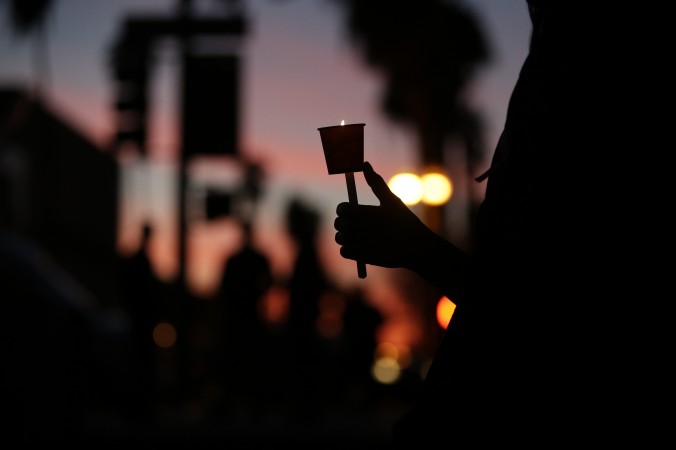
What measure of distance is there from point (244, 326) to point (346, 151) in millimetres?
9319

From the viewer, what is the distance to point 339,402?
13.4 m

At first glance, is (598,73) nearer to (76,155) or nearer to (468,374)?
(468,374)

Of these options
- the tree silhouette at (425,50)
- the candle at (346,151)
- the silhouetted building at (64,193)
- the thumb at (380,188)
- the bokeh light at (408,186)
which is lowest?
the thumb at (380,188)

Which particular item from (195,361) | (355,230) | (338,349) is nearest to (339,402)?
(338,349)

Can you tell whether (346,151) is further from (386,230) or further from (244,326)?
(244,326)

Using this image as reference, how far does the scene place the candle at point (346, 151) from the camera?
6.31ft

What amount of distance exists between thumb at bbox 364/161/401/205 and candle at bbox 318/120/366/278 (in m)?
0.08

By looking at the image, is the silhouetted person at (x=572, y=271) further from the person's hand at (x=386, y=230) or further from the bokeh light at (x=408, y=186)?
the bokeh light at (x=408, y=186)

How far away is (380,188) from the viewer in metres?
1.79

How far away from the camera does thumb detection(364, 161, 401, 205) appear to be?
1.78 m

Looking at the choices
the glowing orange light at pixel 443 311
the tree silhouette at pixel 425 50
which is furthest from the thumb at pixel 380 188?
the tree silhouette at pixel 425 50

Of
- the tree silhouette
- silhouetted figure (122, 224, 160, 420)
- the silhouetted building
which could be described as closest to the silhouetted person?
silhouetted figure (122, 224, 160, 420)

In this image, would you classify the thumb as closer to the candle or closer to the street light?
the candle

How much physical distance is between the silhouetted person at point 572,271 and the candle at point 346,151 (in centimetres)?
32
